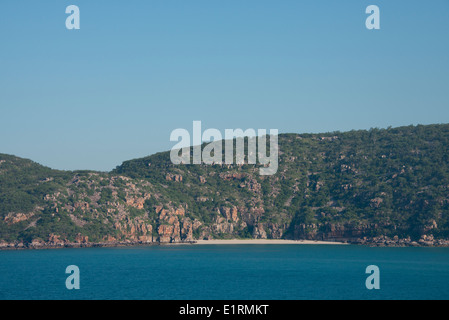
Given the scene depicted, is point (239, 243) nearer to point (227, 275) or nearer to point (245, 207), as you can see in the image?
point (245, 207)

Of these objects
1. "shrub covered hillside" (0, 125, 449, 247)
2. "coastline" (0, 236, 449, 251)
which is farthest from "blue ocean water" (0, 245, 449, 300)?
"shrub covered hillside" (0, 125, 449, 247)

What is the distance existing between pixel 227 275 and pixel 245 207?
97.6 m

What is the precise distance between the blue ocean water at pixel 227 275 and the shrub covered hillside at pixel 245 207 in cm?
1976

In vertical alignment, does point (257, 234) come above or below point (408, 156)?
below

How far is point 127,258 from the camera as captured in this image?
13100cm

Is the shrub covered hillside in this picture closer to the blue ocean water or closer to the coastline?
the coastline

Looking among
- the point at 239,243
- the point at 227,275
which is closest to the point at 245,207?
the point at 239,243

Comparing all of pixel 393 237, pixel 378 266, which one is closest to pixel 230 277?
pixel 378 266

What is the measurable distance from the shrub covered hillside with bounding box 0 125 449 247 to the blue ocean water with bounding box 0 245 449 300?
19758mm

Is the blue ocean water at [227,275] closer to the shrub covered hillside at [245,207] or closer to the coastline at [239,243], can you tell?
the coastline at [239,243]

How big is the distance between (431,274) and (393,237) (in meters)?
71.2
